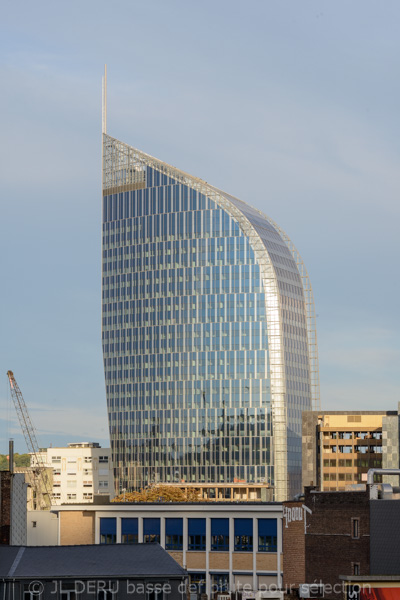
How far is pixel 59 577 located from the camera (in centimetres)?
10362

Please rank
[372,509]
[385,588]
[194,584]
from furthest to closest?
[194,584] < [372,509] < [385,588]

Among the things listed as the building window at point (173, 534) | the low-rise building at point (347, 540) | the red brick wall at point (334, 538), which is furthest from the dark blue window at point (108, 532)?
the red brick wall at point (334, 538)

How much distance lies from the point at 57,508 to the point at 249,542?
30.6 metres

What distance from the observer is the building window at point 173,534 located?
160962 mm

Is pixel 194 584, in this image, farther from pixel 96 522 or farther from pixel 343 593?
pixel 343 593

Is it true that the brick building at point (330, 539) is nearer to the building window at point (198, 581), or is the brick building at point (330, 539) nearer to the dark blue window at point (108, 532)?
the building window at point (198, 581)

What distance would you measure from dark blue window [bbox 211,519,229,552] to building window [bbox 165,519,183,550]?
4.76 metres

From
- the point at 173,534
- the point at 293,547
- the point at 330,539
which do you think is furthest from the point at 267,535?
the point at 330,539

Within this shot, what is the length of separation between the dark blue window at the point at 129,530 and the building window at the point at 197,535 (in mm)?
8172

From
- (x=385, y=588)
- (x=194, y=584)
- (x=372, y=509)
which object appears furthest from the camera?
(x=194, y=584)

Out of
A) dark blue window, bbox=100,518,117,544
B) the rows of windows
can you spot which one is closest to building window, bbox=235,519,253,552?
the rows of windows

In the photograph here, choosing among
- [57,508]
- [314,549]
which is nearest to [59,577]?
[314,549]

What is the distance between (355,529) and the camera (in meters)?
102

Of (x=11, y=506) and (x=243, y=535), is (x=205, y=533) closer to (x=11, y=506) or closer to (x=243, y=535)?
(x=243, y=535)
